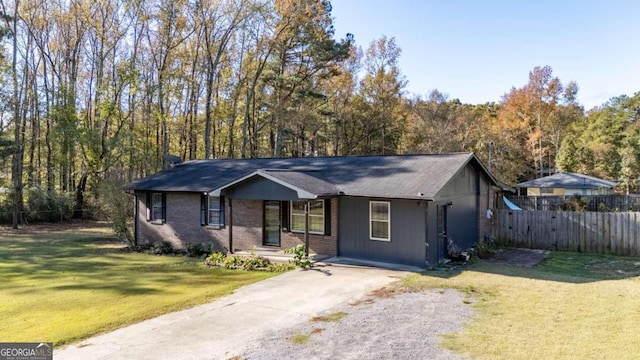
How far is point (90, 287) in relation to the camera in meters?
10.5

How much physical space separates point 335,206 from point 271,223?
9.26ft

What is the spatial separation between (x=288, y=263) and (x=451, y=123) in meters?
24.6

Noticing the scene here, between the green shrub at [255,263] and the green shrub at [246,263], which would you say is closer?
the green shrub at [246,263]

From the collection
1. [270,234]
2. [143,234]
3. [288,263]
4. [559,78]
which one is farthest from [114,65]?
[559,78]

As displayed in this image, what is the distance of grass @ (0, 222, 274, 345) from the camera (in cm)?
761

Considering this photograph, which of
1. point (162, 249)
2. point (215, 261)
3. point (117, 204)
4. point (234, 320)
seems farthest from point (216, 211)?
point (234, 320)

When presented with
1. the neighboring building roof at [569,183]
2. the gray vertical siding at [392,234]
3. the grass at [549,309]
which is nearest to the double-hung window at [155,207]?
the gray vertical siding at [392,234]

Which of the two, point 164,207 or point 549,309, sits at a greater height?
point 164,207

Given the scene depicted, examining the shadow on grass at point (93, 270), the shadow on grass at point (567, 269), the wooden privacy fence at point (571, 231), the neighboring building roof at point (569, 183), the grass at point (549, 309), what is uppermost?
the neighboring building roof at point (569, 183)

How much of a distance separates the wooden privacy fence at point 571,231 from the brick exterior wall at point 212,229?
7.71 m

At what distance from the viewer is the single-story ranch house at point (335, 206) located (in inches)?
489

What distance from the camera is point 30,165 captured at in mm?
28891

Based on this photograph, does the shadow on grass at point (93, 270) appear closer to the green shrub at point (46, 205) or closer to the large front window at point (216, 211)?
the large front window at point (216, 211)

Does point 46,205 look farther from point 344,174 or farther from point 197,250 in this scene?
point 344,174
